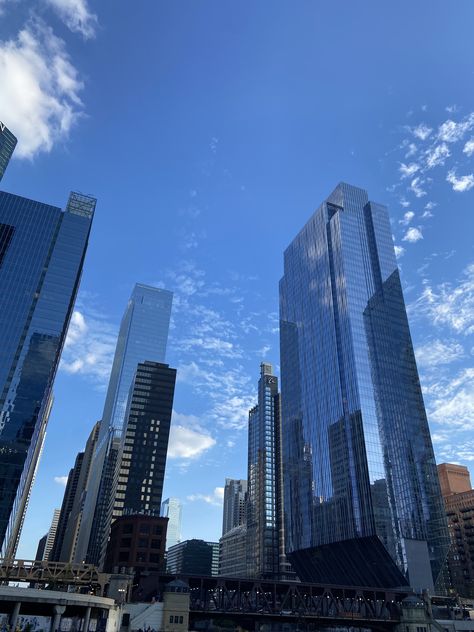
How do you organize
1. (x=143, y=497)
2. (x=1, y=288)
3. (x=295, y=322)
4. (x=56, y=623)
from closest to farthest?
(x=56, y=623) → (x=1, y=288) → (x=143, y=497) → (x=295, y=322)

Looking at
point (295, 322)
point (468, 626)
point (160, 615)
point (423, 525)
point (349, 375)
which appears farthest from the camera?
point (295, 322)

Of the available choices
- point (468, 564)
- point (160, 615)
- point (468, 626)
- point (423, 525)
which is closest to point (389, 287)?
point (423, 525)

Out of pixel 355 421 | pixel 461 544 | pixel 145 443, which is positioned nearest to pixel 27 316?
pixel 145 443

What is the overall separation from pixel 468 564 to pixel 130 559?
4733 inches

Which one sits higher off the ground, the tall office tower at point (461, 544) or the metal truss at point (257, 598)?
the tall office tower at point (461, 544)

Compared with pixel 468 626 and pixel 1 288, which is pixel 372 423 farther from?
pixel 1 288

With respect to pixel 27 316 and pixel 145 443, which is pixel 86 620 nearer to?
pixel 27 316

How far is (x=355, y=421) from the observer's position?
136 metres

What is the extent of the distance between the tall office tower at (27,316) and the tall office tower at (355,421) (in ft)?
263

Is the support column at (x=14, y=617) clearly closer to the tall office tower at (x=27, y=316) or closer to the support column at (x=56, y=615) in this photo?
the support column at (x=56, y=615)

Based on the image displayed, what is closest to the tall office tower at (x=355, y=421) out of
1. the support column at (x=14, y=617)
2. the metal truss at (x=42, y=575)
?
the metal truss at (x=42, y=575)

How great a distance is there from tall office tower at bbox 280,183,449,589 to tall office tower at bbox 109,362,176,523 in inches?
1757

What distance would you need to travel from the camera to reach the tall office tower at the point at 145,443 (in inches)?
6752

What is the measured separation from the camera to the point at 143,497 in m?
172
